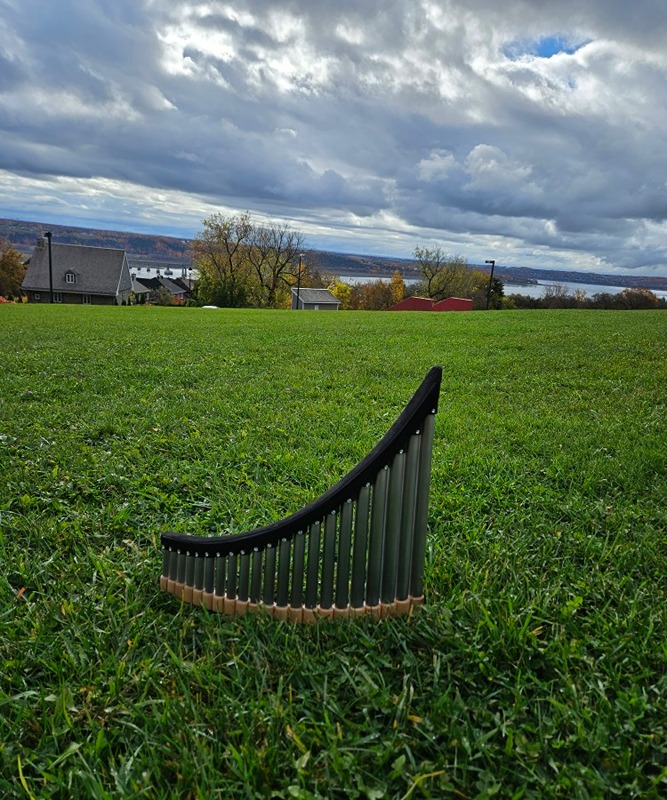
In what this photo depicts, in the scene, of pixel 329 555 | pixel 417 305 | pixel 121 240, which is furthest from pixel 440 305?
pixel 121 240

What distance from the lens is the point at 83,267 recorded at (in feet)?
186

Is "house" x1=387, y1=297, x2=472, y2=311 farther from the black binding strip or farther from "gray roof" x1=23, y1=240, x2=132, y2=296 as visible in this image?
the black binding strip

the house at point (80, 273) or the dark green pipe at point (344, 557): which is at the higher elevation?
the house at point (80, 273)

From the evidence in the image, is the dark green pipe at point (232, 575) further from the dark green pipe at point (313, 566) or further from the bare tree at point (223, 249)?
the bare tree at point (223, 249)

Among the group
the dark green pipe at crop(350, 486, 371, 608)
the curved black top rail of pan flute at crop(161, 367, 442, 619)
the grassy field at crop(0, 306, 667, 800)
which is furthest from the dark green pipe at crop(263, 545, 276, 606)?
the dark green pipe at crop(350, 486, 371, 608)

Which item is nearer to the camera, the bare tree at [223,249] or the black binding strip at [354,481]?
the black binding strip at [354,481]

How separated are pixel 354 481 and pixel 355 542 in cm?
28

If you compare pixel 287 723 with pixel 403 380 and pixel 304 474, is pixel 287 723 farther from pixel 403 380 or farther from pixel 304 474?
pixel 403 380

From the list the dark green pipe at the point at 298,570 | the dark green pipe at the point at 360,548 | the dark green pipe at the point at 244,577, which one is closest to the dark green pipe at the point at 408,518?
the dark green pipe at the point at 360,548

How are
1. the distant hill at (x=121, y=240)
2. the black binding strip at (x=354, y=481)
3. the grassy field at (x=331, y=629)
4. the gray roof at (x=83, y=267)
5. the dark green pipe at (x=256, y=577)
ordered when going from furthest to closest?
the distant hill at (x=121, y=240) < the gray roof at (x=83, y=267) < the dark green pipe at (x=256, y=577) < the black binding strip at (x=354, y=481) < the grassy field at (x=331, y=629)

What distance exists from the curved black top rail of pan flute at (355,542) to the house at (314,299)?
2416 inches

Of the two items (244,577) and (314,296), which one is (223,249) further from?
(244,577)

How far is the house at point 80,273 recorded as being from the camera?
5466 centimetres

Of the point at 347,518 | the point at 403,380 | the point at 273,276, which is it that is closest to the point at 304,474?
the point at 347,518
